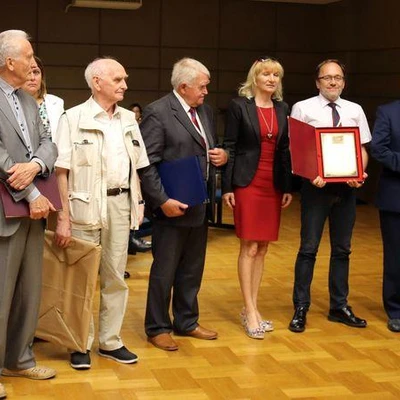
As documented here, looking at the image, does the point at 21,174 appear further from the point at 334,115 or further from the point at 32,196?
the point at 334,115

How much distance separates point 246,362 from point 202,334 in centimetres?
44

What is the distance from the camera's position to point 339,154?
454 cm

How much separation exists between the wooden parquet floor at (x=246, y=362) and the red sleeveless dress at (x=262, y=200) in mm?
570

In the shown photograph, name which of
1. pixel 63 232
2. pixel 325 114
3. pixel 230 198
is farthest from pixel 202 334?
pixel 325 114

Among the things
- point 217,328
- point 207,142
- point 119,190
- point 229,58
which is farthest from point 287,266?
point 229,58

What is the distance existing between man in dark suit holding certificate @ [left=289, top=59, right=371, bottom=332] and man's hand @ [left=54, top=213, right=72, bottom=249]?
144 centimetres

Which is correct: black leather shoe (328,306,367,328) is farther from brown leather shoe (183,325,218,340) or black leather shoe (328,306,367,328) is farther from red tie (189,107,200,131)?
red tie (189,107,200,131)

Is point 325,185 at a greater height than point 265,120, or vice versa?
point 265,120

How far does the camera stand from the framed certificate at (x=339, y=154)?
450 centimetres

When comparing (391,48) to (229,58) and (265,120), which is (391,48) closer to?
(229,58)

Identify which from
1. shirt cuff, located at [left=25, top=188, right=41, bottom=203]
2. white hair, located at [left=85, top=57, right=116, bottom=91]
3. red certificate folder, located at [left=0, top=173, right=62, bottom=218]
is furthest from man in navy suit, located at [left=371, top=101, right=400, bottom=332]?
shirt cuff, located at [left=25, top=188, right=41, bottom=203]

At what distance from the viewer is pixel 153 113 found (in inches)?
167

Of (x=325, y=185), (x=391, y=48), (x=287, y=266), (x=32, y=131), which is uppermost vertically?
(x=391, y=48)

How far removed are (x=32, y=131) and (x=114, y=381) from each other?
45.9 inches
